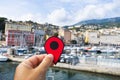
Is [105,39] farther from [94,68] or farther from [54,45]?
[54,45]

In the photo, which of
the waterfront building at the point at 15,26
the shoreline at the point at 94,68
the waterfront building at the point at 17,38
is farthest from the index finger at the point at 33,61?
the waterfront building at the point at 15,26

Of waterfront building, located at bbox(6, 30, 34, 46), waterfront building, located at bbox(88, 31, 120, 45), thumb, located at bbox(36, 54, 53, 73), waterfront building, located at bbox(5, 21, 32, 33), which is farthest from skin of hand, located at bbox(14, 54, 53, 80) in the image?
waterfront building, located at bbox(88, 31, 120, 45)

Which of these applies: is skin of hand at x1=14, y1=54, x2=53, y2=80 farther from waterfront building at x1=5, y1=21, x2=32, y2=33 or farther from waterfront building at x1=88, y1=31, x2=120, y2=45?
waterfront building at x1=88, y1=31, x2=120, y2=45

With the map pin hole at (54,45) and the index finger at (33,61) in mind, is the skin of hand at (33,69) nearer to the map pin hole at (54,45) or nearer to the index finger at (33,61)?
the index finger at (33,61)

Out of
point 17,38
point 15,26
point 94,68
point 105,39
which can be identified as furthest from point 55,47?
point 105,39

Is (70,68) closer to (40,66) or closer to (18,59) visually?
(18,59)

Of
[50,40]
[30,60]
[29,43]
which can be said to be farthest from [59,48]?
[29,43]
